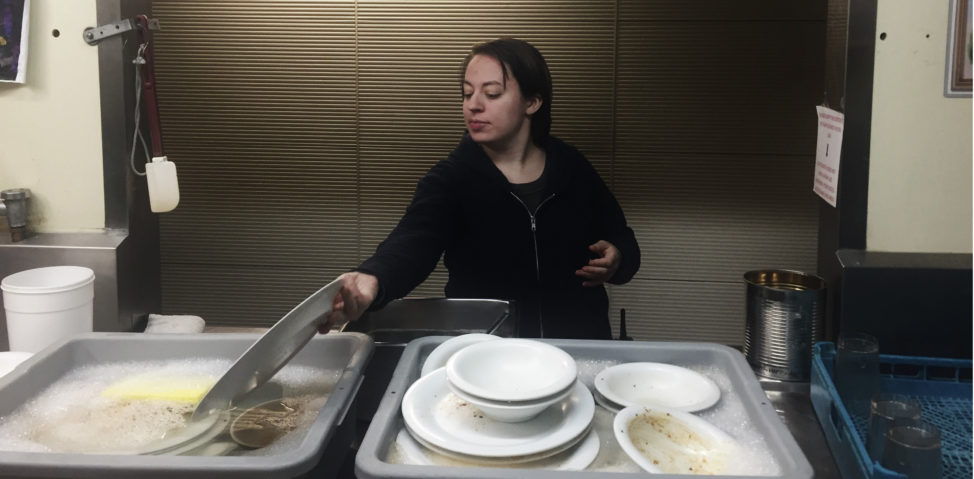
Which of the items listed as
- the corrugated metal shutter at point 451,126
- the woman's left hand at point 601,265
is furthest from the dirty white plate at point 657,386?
the corrugated metal shutter at point 451,126

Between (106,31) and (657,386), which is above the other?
(106,31)

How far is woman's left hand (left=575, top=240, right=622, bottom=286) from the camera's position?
6.50 ft

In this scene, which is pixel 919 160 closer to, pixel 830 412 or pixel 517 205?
pixel 830 412

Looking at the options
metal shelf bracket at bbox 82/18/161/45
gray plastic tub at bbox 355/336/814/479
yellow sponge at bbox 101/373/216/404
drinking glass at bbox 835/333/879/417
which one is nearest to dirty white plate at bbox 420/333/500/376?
gray plastic tub at bbox 355/336/814/479

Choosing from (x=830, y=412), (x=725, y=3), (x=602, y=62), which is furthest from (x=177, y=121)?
(x=830, y=412)

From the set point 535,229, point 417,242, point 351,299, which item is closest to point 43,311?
point 351,299

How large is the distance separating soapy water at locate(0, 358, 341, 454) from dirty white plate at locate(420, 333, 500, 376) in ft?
0.56

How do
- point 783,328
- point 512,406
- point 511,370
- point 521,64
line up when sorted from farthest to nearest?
point 521,64 < point 783,328 < point 511,370 < point 512,406

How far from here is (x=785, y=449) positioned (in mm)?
912

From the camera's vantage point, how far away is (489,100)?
196 centimetres

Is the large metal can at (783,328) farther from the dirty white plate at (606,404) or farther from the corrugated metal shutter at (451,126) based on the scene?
the corrugated metal shutter at (451,126)

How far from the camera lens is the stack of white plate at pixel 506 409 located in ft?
3.02

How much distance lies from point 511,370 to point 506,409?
113 millimetres

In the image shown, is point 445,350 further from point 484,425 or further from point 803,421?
point 803,421
